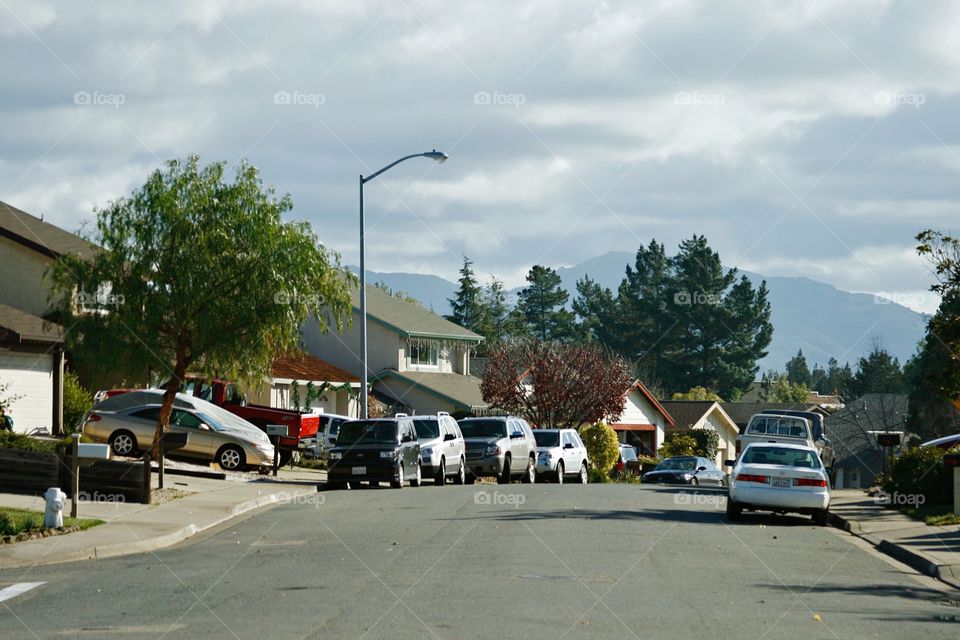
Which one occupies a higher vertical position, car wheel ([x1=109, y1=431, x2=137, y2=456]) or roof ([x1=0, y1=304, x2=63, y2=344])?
roof ([x1=0, y1=304, x2=63, y2=344])

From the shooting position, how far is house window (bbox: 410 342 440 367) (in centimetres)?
6272

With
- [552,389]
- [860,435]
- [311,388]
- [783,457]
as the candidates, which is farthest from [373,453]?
[860,435]

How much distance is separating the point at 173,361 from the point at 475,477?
11.9m

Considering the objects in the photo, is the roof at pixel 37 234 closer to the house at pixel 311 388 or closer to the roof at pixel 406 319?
the house at pixel 311 388

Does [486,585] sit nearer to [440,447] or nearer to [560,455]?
[440,447]

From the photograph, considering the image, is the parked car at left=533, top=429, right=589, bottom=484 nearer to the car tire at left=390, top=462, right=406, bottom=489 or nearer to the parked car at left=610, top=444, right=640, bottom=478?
the car tire at left=390, top=462, right=406, bottom=489

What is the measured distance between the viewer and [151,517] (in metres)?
21.0

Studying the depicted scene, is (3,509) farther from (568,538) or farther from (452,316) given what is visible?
(452,316)

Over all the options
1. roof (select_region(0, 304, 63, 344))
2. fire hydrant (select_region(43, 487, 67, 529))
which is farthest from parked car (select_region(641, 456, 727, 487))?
fire hydrant (select_region(43, 487, 67, 529))

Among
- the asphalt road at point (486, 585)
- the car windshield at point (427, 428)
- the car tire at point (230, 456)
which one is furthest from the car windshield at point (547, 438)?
the asphalt road at point (486, 585)

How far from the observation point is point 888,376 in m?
116

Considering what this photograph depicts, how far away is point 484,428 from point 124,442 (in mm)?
10014

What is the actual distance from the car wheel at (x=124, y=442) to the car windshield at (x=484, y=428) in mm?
9393

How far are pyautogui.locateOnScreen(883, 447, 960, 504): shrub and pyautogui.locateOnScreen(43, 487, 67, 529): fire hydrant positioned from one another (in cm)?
1772
